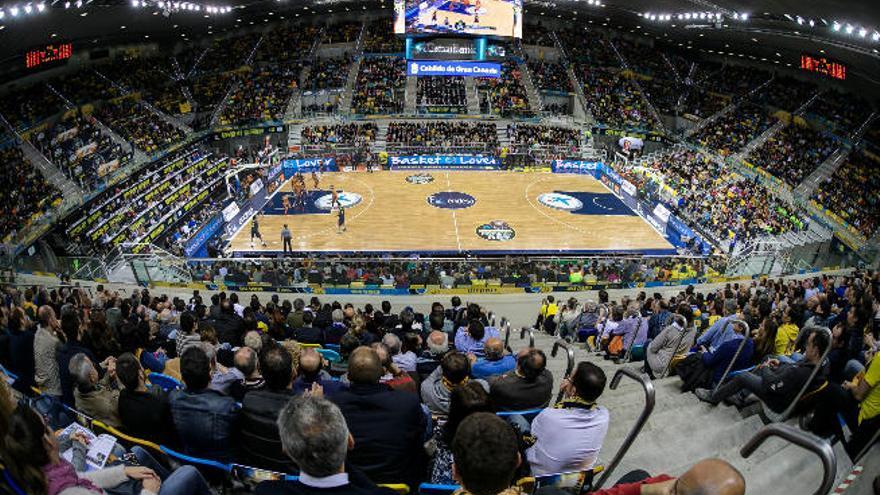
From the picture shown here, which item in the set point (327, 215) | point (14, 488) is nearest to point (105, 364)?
point (14, 488)

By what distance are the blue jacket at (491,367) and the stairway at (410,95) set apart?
38934 mm

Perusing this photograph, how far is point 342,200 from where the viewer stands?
3219cm

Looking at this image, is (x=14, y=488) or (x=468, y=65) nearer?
(x=14, y=488)

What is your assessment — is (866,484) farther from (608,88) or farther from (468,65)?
(608,88)

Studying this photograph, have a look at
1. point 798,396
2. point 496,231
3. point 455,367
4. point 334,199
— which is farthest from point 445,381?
point 334,199

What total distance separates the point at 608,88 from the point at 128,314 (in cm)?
4533

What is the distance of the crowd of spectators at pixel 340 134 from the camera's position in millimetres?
40469

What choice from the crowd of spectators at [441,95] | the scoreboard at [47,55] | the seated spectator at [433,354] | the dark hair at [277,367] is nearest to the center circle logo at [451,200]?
the crowd of spectators at [441,95]

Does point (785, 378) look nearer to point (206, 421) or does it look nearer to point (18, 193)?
point (206, 421)

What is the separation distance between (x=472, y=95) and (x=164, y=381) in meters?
42.4

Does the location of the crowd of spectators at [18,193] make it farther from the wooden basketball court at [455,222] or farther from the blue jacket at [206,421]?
the blue jacket at [206,421]

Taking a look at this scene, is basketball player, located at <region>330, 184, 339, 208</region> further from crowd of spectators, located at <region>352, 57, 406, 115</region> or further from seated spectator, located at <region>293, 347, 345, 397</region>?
seated spectator, located at <region>293, 347, 345, 397</region>

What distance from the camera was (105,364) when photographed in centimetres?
642

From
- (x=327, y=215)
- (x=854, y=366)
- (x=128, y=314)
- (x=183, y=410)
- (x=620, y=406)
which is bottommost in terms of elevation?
(x=327, y=215)
